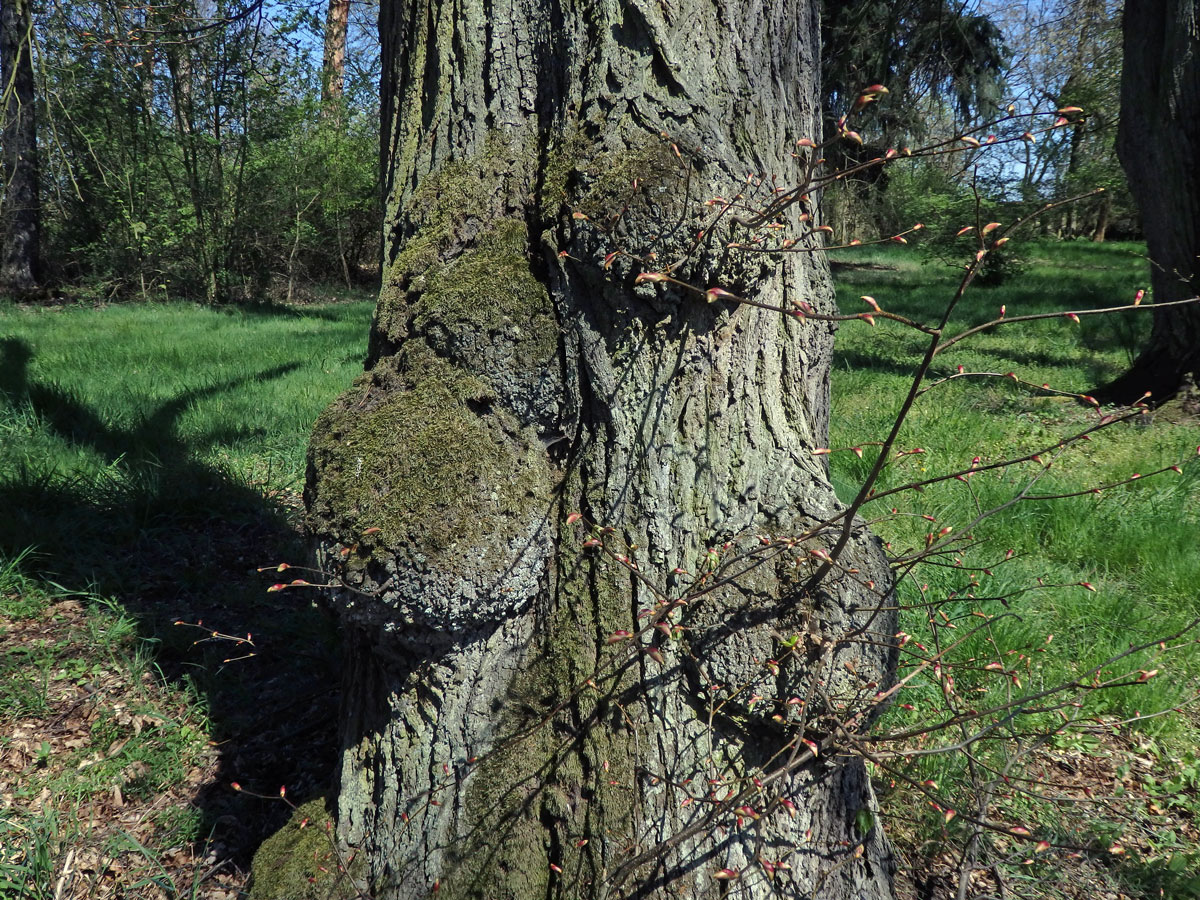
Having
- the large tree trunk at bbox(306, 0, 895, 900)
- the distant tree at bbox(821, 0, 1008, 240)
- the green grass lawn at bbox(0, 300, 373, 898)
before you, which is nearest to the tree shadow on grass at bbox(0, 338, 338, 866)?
the green grass lawn at bbox(0, 300, 373, 898)

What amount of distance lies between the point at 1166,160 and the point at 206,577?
21.9 ft

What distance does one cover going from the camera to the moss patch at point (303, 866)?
2010mm

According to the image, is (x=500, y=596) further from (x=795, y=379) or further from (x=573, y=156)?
(x=573, y=156)

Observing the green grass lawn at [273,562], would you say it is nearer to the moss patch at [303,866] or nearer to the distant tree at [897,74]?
the moss patch at [303,866]

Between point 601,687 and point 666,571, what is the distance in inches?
12.2

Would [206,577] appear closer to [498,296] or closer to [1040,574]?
[498,296]

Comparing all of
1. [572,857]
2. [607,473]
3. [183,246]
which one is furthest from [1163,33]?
[183,246]

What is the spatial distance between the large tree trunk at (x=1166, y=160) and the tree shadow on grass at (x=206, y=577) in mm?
5903

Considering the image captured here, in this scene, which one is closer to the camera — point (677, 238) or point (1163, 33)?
point (677, 238)

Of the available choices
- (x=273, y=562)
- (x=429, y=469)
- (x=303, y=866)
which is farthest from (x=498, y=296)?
(x=273, y=562)

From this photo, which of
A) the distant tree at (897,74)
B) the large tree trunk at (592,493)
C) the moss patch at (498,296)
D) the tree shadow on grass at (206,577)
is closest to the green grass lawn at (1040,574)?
the large tree trunk at (592,493)

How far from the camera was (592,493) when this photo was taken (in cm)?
189

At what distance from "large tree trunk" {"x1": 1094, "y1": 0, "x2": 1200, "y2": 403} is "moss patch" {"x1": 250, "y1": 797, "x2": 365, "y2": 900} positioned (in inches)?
239

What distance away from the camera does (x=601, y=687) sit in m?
1.86
